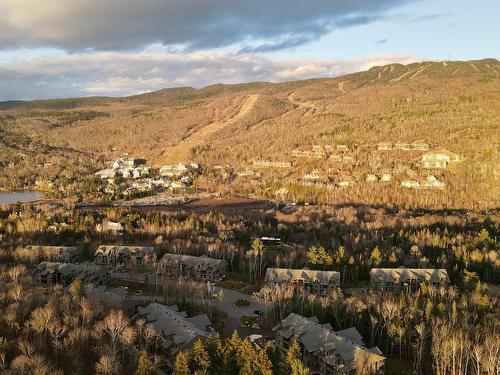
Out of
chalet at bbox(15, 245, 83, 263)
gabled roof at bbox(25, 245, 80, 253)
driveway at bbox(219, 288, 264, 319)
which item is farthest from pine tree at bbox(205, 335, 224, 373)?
gabled roof at bbox(25, 245, 80, 253)

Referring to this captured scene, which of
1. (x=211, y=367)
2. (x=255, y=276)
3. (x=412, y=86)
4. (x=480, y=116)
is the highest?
(x=412, y=86)

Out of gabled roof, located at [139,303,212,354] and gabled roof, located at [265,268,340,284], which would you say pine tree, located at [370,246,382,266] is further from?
gabled roof, located at [139,303,212,354]

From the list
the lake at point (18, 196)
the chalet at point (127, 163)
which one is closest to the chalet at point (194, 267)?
the lake at point (18, 196)

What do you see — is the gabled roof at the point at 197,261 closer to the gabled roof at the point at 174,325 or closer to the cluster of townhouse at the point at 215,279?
the cluster of townhouse at the point at 215,279

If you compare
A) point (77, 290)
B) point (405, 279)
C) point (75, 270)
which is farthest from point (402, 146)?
point (77, 290)

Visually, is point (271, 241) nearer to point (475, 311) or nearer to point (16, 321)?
point (475, 311)

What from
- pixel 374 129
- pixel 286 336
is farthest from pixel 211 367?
pixel 374 129
